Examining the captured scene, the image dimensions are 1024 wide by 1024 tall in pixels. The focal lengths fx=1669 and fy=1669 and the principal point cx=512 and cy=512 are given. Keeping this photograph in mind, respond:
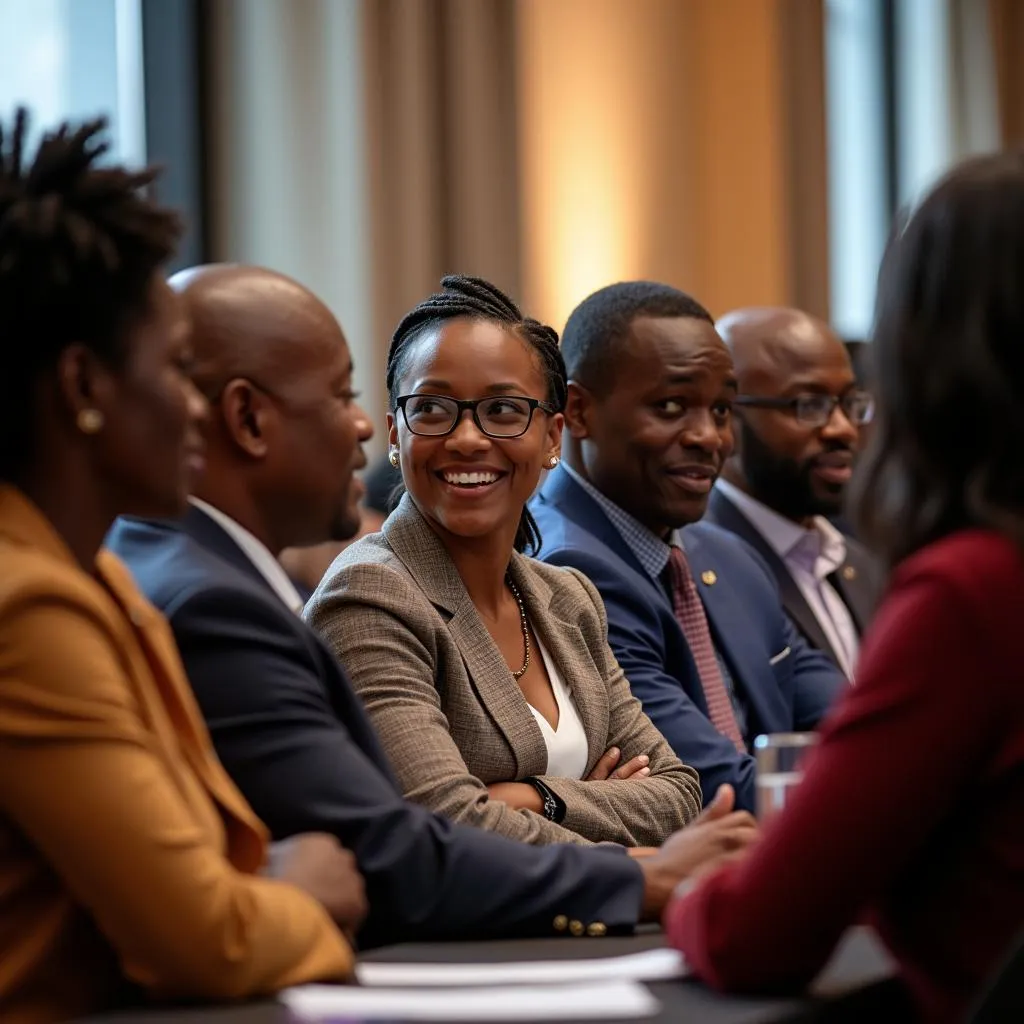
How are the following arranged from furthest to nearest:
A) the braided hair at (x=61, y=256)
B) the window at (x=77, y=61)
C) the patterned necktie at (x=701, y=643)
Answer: the window at (x=77, y=61), the patterned necktie at (x=701, y=643), the braided hair at (x=61, y=256)

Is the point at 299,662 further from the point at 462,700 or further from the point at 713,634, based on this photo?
the point at 713,634

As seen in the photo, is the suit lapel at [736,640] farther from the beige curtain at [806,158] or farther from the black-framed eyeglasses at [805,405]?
the beige curtain at [806,158]

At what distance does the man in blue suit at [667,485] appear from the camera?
3.51 m

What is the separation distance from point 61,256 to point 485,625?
4.18ft

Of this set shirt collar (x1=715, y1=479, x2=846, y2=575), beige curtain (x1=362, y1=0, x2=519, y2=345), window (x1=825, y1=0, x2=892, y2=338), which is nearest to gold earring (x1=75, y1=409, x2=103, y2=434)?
shirt collar (x1=715, y1=479, x2=846, y2=575)

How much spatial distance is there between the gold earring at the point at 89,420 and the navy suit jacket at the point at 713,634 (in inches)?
64.2

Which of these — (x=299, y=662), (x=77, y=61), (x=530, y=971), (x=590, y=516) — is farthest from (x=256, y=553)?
(x=77, y=61)

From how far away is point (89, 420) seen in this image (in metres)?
1.71

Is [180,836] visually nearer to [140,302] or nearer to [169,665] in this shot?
[169,665]

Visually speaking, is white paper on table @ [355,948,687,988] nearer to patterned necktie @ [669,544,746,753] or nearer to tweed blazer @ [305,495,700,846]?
tweed blazer @ [305,495,700,846]

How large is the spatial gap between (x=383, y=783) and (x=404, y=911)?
0.51 feet

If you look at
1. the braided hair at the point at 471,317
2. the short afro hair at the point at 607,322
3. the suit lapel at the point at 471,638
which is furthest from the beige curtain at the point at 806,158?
the suit lapel at the point at 471,638

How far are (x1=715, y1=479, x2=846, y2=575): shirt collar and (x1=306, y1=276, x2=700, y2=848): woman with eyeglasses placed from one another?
53.4 inches

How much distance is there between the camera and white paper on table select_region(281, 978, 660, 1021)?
150 centimetres
